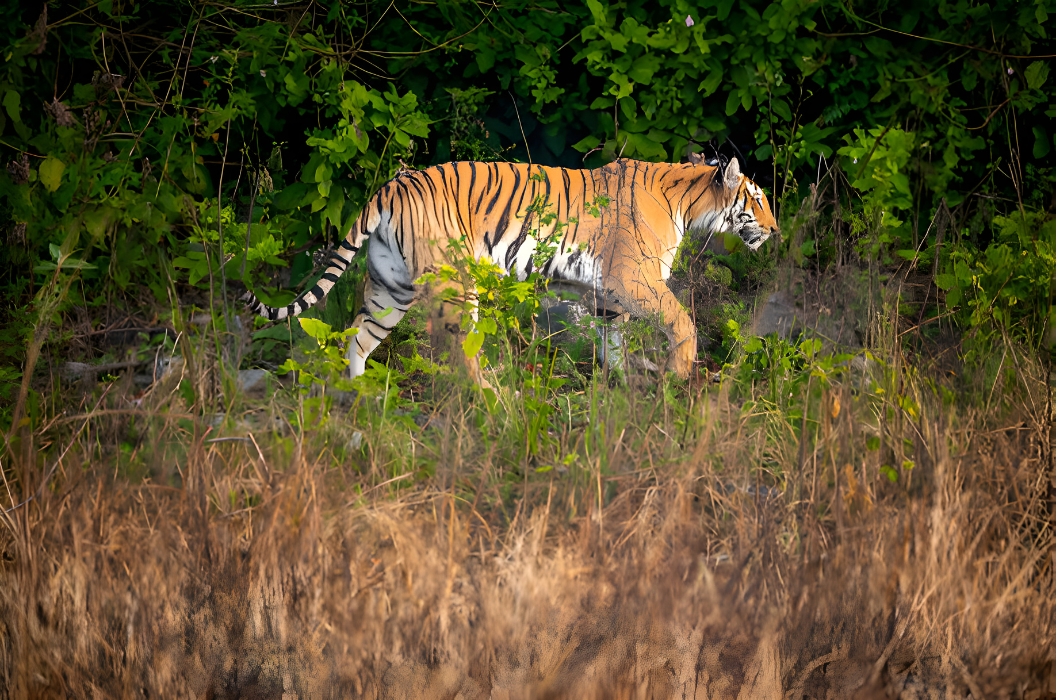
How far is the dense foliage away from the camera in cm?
371

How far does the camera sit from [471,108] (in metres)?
4.04

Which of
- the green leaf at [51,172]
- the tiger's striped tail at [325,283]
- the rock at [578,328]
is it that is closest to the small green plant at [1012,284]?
the rock at [578,328]

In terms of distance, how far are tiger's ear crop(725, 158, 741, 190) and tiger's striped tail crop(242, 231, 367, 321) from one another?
5.19ft

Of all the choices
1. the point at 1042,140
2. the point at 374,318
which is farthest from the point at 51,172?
the point at 1042,140

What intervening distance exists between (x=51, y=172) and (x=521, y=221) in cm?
187

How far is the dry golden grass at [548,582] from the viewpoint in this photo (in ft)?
7.82

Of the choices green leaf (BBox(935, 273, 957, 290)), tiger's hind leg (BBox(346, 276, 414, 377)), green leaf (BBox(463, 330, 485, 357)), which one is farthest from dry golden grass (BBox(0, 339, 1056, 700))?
tiger's hind leg (BBox(346, 276, 414, 377))

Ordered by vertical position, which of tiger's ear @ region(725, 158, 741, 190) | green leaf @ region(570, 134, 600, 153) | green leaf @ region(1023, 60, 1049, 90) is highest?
green leaf @ region(1023, 60, 1049, 90)

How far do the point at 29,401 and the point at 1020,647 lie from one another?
2868 millimetres

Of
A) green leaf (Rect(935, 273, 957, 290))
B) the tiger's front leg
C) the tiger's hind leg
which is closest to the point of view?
the tiger's front leg

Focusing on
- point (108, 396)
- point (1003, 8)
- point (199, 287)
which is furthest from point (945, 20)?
point (108, 396)

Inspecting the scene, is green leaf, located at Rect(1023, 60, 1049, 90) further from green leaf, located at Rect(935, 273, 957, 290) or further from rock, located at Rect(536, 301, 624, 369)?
rock, located at Rect(536, 301, 624, 369)

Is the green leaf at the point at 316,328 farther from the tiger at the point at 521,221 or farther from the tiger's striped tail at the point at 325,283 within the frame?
the tiger at the point at 521,221

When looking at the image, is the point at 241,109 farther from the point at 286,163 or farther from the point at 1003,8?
the point at 1003,8
